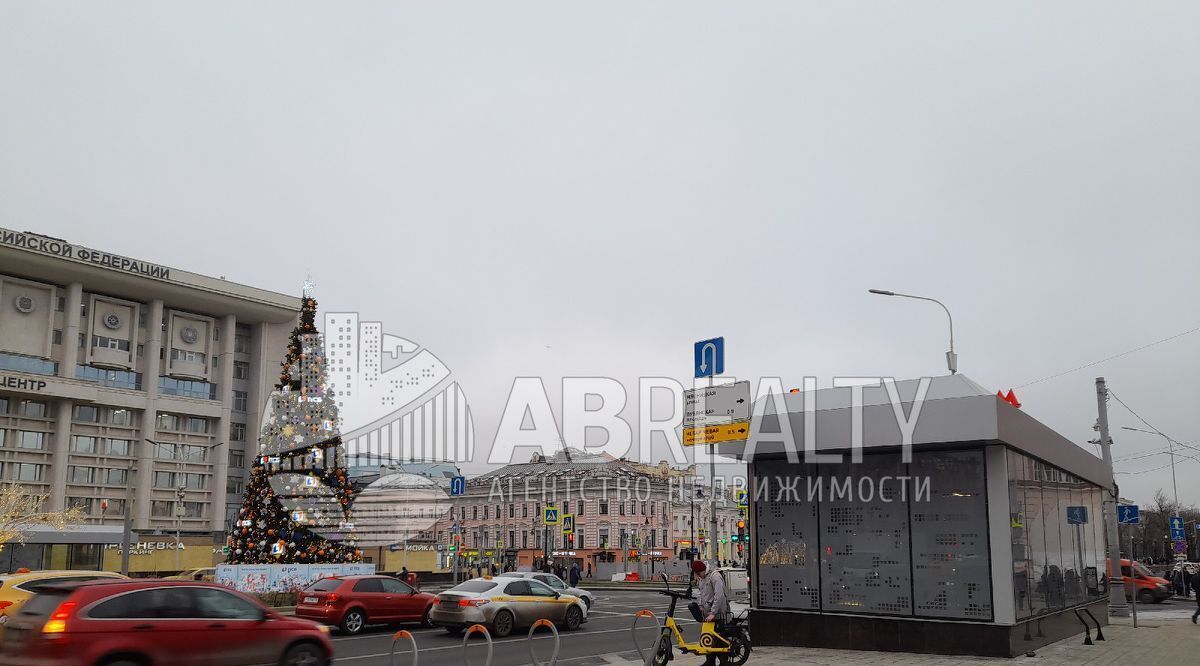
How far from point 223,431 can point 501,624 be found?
67.6m

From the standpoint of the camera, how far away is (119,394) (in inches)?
2899

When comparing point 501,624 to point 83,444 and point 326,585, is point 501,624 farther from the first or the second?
point 83,444

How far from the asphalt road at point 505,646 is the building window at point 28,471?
193 ft

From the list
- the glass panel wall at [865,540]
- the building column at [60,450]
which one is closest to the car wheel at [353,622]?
the glass panel wall at [865,540]

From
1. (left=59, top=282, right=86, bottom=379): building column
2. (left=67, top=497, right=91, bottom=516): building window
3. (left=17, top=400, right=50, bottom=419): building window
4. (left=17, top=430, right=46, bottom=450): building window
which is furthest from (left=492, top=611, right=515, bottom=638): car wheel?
(left=17, top=400, right=50, bottom=419): building window

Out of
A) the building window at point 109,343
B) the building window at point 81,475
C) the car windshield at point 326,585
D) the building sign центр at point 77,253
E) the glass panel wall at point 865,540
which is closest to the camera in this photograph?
the glass panel wall at point 865,540

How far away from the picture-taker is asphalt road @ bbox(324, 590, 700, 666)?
16.8 meters

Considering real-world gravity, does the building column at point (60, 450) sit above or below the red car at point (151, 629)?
above

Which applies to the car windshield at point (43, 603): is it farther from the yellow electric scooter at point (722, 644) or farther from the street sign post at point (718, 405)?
the street sign post at point (718, 405)

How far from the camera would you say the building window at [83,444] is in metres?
71.4

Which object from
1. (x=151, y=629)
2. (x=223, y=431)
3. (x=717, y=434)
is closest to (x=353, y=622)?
(x=151, y=629)

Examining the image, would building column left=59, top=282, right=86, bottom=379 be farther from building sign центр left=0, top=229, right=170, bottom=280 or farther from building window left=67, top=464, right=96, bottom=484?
building window left=67, top=464, right=96, bottom=484

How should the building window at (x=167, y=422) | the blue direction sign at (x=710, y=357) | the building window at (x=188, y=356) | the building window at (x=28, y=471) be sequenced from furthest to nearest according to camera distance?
the building window at (x=188, y=356) < the building window at (x=167, y=422) < the building window at (x=28, y=471) < the blue direction sign at (x=710, y=357)

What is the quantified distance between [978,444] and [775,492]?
404cm
